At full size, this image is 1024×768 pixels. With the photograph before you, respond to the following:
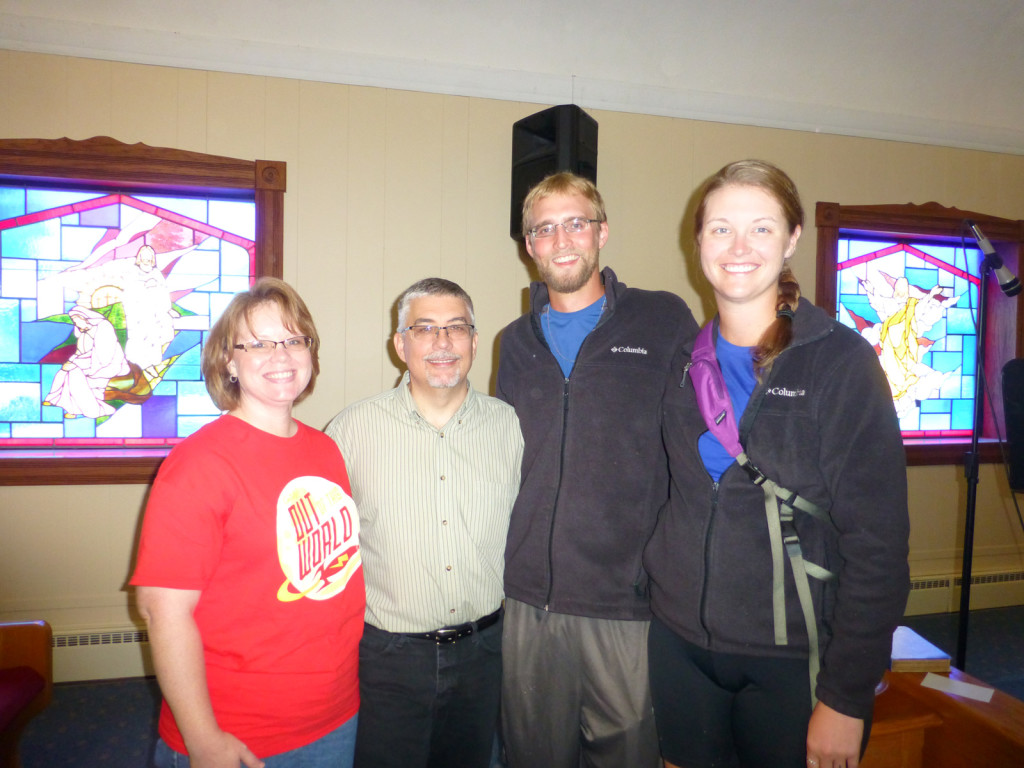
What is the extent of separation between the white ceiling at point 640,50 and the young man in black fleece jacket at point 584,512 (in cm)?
191

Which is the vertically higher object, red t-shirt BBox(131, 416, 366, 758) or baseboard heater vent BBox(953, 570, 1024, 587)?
red t-shirt BBox(131, 416, 366, 758)

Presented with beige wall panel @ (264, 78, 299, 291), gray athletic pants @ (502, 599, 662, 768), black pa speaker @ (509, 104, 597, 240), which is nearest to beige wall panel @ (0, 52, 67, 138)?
beige wall panel @ (264, 78, 299, 291)

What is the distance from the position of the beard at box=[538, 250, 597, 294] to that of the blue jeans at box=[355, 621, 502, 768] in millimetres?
948

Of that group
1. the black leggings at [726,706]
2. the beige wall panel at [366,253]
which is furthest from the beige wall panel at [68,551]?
the black leggings at [726,706]

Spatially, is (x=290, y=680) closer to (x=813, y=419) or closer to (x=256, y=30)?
(x=813, y=419)

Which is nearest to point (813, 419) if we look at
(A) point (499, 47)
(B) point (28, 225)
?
(A) point (499, 47)

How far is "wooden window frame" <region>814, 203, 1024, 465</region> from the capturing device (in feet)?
12.0

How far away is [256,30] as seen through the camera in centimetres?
295

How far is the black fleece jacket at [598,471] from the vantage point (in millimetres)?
1524

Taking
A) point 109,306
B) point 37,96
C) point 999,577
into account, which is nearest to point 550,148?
point 109,306

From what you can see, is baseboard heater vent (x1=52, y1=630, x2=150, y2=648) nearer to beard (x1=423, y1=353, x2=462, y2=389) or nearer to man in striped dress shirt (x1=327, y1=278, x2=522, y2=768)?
man in striped dress shirt (x1=327, y1=278, x2=522, y2=768)

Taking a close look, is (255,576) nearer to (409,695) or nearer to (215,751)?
(215,751)

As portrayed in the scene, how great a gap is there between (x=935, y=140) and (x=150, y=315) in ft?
15.5

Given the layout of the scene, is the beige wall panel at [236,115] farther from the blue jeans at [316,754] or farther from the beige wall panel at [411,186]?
the blue jeans at [316,754]
